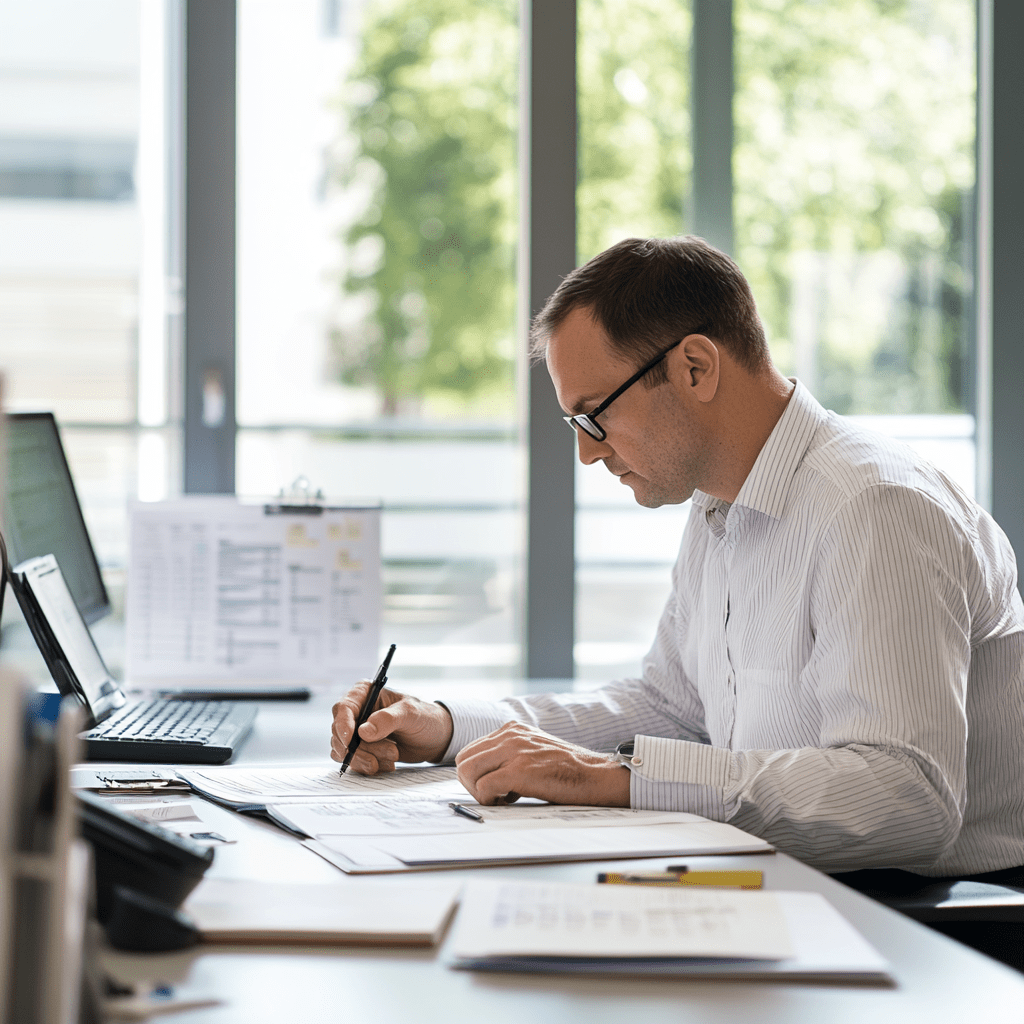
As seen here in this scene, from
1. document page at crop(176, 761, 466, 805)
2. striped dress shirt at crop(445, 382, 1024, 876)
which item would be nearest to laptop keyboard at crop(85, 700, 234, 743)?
document page at crop(176, 761, 466, 805)

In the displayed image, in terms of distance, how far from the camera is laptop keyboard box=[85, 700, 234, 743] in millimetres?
1591

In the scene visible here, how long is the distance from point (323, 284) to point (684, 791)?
1.83 meters

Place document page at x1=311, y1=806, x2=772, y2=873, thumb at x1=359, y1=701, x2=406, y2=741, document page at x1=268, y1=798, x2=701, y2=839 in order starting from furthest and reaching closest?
thumb at x1=359, y1=701, x2=406, y2=741, document page at x1=268, y1=798, x2=701, y2=839, document page at x1=311, y1=806, x2=772, y2=873

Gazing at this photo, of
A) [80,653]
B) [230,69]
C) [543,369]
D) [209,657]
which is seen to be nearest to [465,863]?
[80,653]

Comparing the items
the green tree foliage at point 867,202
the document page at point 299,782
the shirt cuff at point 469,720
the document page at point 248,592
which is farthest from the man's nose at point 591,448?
the green tree foliage at point 867,202

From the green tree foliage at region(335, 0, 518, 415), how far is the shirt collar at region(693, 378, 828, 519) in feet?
4.27

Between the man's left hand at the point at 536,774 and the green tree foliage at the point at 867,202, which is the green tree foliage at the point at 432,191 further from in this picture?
the man's left hand at the point at 536,774

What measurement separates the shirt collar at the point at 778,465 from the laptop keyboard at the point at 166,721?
840 millimetres

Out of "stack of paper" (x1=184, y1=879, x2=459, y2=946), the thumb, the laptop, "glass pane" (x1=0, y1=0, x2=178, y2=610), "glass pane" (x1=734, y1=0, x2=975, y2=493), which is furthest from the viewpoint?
"glass pane" (x1=734, y1=0, x2=975, y2=493)

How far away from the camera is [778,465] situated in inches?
59.4

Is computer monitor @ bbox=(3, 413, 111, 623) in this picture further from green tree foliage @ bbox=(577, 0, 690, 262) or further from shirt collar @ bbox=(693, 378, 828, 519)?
green tree foliage @ bbox=(577, 0, 690, 262)

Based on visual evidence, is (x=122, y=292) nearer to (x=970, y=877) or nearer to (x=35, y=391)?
(x=35, y=391)

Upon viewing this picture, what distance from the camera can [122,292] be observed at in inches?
104

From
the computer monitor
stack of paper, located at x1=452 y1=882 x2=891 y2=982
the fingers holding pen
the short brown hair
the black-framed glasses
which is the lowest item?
the fingers holding pen
